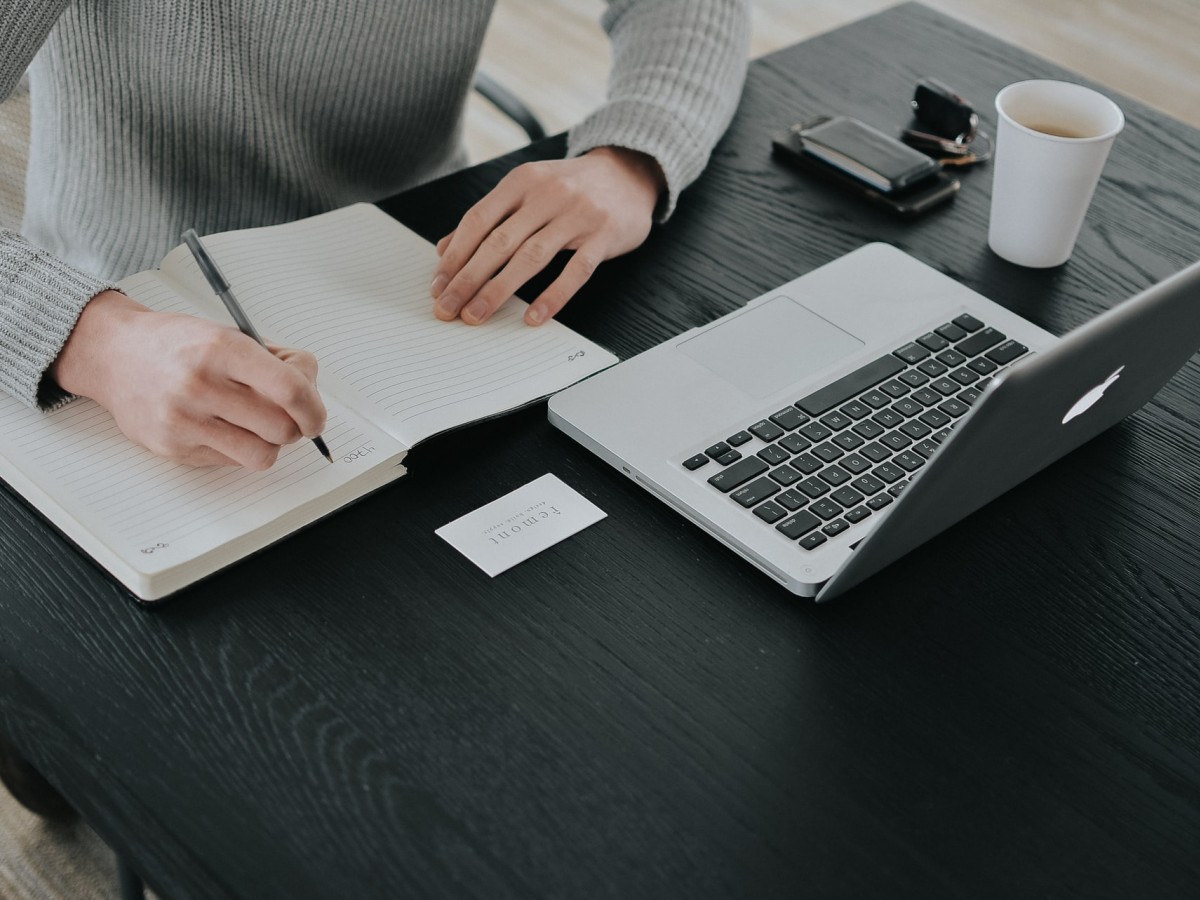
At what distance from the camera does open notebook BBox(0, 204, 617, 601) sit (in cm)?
71

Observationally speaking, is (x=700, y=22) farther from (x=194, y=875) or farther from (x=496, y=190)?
(x=194, y=875)

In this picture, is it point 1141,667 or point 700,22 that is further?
point 700,22

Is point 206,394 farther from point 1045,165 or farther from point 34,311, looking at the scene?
point 1045,165

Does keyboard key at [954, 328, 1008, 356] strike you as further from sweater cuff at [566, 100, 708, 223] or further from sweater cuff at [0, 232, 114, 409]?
sweater cuff at [0, 232, 114, 409]

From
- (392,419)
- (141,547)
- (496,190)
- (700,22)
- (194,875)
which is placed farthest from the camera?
(700,22)

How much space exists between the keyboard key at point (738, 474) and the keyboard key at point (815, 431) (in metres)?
0.05

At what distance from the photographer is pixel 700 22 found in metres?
1.18

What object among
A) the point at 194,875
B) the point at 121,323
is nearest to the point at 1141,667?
the point at 194,875

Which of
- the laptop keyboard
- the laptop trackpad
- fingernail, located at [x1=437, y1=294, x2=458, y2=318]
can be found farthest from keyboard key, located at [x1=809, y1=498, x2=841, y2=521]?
fingernail, located at [x1=437, y1=294, x2=458, y2=318]

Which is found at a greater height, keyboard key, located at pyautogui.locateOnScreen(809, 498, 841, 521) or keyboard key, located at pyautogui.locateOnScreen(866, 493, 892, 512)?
keyboard key, located at pyautogui.locateOnScreen(866, 493, 892, 512)

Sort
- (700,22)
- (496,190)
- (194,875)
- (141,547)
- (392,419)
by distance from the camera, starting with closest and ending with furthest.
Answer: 1. (194,875)
2. (141,547)
3. (392,419)
4. (496,190)
5. (700,22)

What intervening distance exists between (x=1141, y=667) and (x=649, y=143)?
585mm

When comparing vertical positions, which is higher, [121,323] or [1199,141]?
[1199,141]

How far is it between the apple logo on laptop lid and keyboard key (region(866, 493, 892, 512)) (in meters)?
0.11
